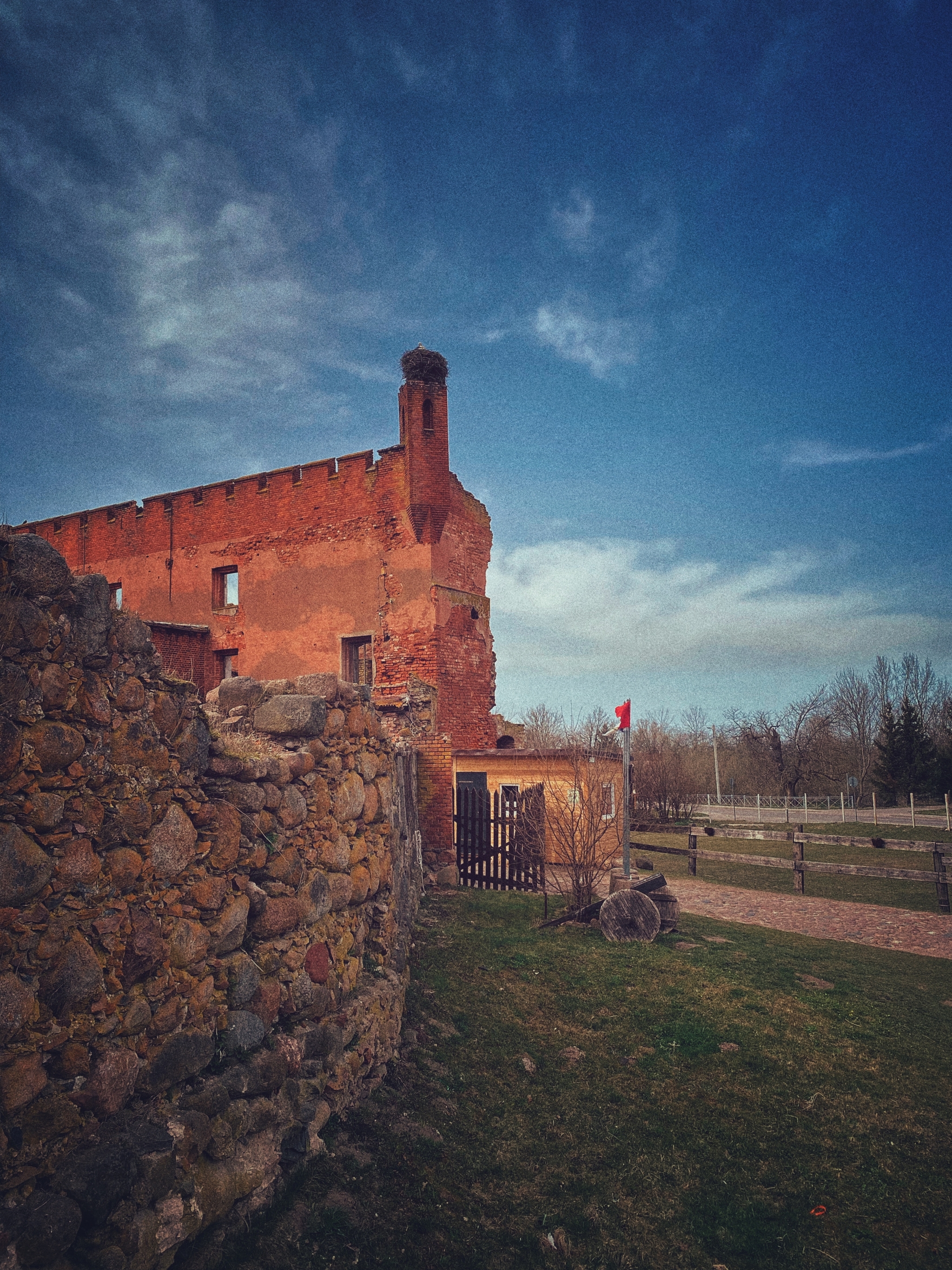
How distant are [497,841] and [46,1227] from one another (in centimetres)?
1119

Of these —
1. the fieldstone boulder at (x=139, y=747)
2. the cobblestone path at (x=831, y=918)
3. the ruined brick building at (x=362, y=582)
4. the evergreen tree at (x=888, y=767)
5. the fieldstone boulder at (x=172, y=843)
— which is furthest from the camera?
the evergreen tree at (x=888, y=767)

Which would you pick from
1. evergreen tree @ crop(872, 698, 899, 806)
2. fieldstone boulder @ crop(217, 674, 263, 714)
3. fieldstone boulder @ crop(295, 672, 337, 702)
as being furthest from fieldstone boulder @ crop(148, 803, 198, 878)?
evergreen tree @ crop(872, 698, 899, 806)

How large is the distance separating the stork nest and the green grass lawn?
11869mm

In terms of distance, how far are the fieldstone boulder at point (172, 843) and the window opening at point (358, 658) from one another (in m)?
12.7

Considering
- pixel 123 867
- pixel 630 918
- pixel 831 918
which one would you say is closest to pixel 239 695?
pixel 123 867

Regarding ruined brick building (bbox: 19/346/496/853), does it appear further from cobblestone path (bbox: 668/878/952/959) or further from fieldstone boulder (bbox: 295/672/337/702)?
fieldstone boulder (bbox: 295/672/337/702)

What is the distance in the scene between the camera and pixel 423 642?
15.6 m

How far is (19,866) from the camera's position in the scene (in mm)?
2598

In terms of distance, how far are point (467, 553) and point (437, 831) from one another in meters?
6.37

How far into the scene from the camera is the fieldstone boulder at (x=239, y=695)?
16.6ft

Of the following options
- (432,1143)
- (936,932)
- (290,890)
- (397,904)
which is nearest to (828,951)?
(936,932)

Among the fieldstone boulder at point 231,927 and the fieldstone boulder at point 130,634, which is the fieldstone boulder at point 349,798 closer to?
the fieldstone boulder at point 231,927

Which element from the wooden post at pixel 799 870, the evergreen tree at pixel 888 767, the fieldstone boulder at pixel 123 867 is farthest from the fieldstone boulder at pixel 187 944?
the evergreen tree at pixel 888 767

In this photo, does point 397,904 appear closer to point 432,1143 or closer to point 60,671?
point 432,1143
